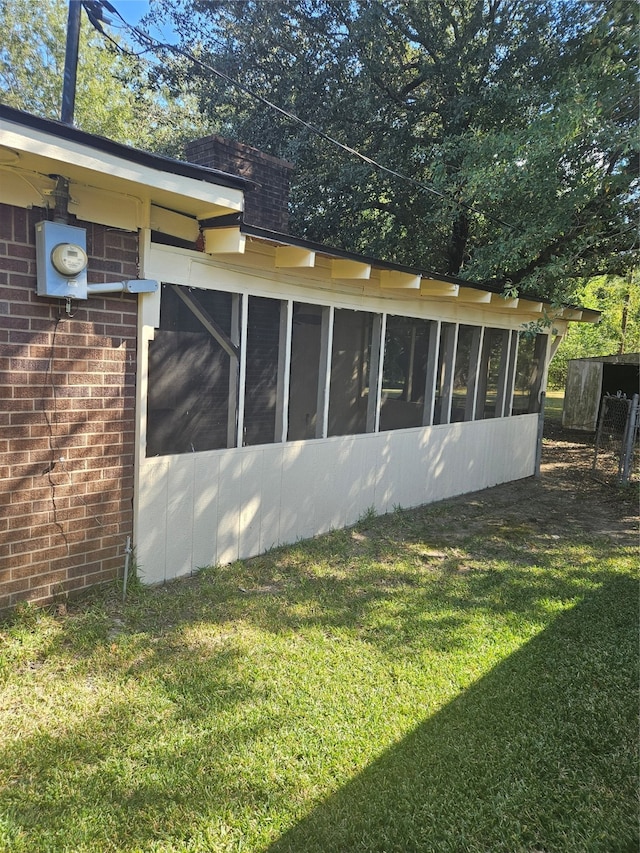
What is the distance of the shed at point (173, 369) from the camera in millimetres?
3498

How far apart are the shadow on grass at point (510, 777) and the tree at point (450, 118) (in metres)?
5.09

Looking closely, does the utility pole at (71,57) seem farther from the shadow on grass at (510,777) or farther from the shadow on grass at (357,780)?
the shadow on grass at (510,777)

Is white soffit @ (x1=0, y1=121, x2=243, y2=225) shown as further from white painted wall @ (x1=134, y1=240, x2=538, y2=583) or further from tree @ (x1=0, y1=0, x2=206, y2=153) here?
tree @ (x1=0, y1=0, x2=206, y2=153)

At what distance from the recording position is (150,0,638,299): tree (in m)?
7.21

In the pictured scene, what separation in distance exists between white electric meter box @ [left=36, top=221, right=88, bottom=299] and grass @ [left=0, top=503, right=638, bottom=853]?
2.08 metres

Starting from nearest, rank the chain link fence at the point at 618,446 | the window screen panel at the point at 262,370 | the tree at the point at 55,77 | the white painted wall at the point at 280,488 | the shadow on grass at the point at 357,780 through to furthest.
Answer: the shadow on grass at the point at 357,780
the white painted wall at the point at 280,488
the window screen panel at the point at 262,370
the chain link fence at the point at 618,446
the tree at the point at 55,77

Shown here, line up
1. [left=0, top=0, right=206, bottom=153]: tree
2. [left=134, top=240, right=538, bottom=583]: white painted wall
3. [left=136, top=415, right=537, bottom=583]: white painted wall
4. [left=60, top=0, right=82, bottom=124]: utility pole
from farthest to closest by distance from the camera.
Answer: [left=0, top=0, right=206, bottom=153]: tree < [left=60, top=0, right=82, bottom=124]: utility pole < [left=136, top=415, right=537, bottom=583]: white painted wall < [left=134, top=240, right=538, bottom=583]: white painted wall

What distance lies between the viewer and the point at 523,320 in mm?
8922

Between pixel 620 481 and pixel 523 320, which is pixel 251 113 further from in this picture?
pixel 620 481

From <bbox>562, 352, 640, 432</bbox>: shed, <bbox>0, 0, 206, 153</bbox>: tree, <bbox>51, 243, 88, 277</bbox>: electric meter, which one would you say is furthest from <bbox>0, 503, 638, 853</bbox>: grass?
<bbox>0, 0, 206, 153</bbox>: tree

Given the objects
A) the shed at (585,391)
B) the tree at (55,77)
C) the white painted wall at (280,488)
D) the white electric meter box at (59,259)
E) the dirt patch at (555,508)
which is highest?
the tree at (55,77)

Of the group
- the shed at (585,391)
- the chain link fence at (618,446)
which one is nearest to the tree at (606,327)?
the shed at (585,391)

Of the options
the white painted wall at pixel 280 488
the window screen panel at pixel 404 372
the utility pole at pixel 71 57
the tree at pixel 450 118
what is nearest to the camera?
the white painted wall at pixel 280 488

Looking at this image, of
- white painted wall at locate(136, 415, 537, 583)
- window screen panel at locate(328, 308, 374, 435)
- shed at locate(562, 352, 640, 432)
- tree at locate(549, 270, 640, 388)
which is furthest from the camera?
shed at locate(562, 352, 640, 432)
